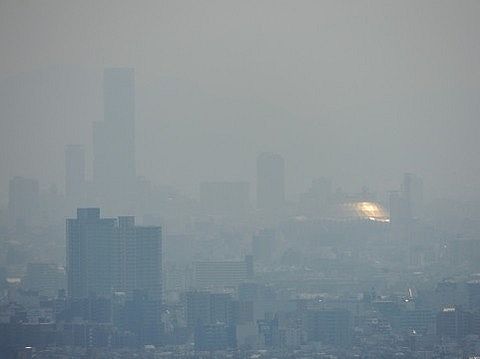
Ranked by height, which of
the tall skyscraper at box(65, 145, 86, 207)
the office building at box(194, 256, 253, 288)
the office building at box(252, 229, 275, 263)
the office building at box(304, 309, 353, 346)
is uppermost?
the tall skyscraper at box(65, 145, 86, 207)

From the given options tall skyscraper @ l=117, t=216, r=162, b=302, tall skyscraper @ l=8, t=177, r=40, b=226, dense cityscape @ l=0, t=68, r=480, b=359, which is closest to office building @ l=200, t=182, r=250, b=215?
dense cityscape @ l=0, t=68, r=480, b=359

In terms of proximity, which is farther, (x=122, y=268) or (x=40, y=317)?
(x=122, y=268)

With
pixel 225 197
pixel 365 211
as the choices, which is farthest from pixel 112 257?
pixel 365 211

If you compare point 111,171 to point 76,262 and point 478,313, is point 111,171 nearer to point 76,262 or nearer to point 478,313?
point 76,262

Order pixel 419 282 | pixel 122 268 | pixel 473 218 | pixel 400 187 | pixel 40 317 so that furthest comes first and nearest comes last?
1. pixel 400 187
2. pixel 473 218
3. pixel 419 282
4. pixel 122 268
5. pixel 40 317

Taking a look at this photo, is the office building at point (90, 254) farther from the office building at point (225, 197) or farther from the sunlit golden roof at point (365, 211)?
the sunlit golden roof at point (365, 211)

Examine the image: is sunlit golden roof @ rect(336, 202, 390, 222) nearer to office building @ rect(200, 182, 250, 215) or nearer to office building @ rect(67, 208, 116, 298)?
office building @ rect(200, 182, 250, 215)

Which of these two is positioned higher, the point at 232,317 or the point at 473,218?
the point at 473,218

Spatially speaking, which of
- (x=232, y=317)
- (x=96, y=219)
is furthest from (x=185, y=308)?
(x=96, y=219)
